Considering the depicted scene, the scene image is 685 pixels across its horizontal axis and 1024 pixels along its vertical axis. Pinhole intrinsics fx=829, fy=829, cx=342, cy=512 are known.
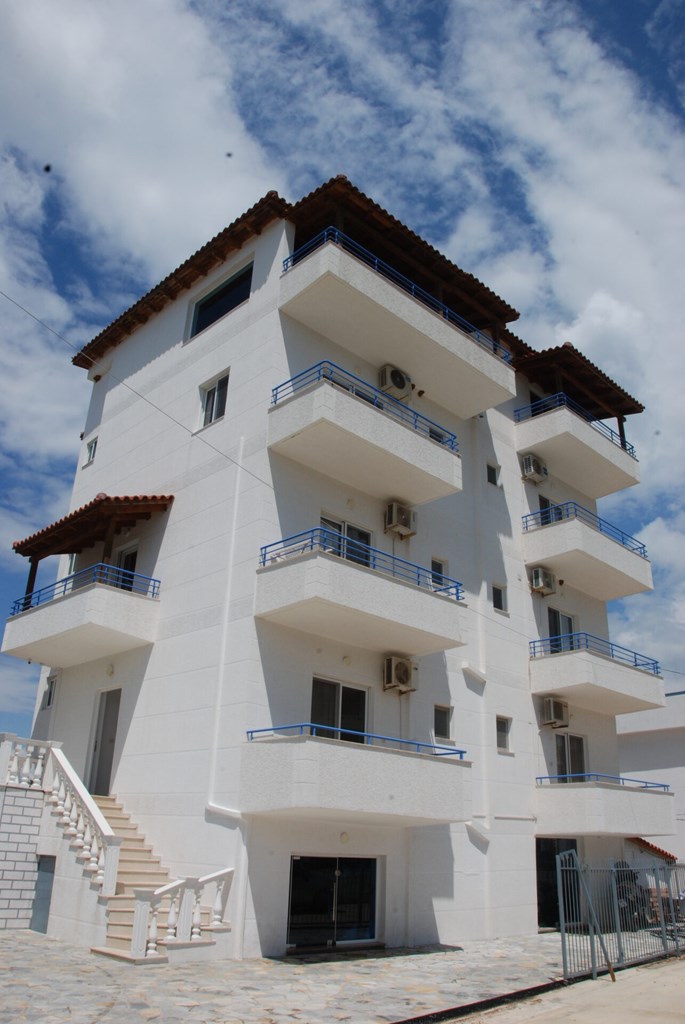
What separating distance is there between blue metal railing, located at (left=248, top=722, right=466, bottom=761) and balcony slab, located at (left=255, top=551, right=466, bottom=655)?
1854 mm

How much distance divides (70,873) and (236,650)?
4876 mm

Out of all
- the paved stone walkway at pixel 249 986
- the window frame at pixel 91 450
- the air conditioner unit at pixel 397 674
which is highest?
the window frame at pixel 91 450

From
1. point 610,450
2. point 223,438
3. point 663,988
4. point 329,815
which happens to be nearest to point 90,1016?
point 329,815

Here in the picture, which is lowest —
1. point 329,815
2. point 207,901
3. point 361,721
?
point 207,901

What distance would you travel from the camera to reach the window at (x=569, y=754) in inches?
886

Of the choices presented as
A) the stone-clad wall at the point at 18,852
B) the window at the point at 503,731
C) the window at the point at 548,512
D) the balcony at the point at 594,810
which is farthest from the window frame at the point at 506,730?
the stone-clad wall at the point at 18,852

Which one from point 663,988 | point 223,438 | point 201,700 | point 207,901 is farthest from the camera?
point 223,438

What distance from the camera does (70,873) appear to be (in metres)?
14.9

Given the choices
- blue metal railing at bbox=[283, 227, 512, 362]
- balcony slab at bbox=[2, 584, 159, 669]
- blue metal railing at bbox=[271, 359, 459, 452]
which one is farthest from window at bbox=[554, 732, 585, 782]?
balcony slab at bbox=[2, 584, 159, 669]

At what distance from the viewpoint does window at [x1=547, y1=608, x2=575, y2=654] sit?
23734mm

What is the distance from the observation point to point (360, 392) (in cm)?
1933

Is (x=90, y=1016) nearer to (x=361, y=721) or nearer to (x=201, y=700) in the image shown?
(x=201, y=700)

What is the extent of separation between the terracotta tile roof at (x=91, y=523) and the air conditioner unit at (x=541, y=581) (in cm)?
1040

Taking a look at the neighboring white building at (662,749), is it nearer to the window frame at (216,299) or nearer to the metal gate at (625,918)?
the metal gate at (625,918)
